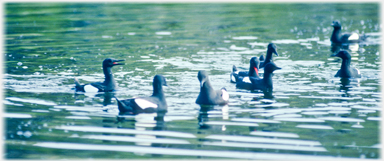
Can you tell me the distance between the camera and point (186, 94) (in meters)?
14.2

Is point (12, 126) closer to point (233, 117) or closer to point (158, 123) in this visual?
point (158, 123)

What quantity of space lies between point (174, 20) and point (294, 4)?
1363 cm

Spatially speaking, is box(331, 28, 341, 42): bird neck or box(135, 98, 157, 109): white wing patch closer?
box(135, 98, 157, 109): white wing patch

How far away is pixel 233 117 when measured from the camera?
1198cm

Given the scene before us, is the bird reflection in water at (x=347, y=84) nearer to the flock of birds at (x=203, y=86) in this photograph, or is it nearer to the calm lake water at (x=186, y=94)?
the calm lake water at (x=186, y=94)

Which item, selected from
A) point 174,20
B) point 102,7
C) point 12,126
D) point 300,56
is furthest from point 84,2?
point 12,126

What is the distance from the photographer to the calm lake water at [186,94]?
1006 cm

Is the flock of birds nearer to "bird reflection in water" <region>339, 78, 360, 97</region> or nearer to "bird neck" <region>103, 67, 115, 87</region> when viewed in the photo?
"bird neck" <region>103, 67, 115, 87</region>

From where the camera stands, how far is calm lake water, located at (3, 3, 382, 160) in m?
10.1

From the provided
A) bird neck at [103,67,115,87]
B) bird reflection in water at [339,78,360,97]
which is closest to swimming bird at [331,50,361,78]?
bird reflection in water at [339,78,360,97]

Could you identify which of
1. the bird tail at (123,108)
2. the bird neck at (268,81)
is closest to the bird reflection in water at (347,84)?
the bird neck at (268,81)

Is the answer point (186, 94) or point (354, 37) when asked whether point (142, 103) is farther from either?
point (354, 37)

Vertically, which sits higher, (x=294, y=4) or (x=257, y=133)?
(x=294, y=4)

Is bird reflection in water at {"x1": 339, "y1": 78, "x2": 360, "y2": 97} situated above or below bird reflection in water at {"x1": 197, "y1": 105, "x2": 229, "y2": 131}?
above
